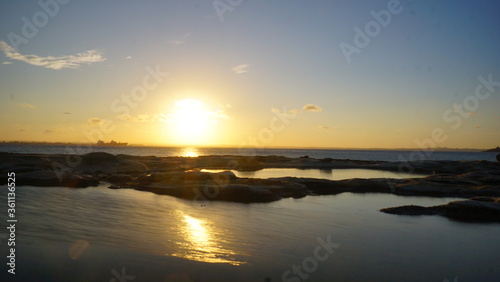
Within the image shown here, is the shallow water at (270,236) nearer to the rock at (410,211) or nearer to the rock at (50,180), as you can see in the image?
the rock at (410,211)

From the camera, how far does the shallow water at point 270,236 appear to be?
43.9 ft

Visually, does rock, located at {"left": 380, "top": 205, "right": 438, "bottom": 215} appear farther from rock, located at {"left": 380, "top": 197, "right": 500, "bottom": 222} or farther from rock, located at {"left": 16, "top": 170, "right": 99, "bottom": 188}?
rock, located at {"left": 16, "top": 170, "right": 99, "bottom": 188}

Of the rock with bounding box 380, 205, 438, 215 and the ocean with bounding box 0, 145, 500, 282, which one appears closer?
the ocean with bounding box 0, 145, 500, 282

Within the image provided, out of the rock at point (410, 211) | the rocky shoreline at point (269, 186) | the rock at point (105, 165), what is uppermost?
the rock at point (105, 165)

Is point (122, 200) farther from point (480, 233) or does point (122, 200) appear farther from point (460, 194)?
point (460, 194)

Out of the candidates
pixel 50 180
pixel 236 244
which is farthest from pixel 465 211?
pixel 50 180

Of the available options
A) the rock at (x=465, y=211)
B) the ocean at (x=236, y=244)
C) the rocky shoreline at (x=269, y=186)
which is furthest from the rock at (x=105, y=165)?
the rock at (x=465, y=211)

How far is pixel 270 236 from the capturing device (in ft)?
57.9

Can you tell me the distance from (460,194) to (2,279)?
123 feet

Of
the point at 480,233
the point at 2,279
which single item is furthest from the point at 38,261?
the point at 480,233

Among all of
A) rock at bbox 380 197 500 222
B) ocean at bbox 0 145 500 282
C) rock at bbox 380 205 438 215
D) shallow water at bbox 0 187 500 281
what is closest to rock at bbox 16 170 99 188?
shallow water at bbox 0 187 500 281

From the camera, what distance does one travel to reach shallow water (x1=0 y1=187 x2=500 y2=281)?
13.4 meters

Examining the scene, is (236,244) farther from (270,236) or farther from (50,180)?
(50,180)

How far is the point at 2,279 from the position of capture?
35.6ft
